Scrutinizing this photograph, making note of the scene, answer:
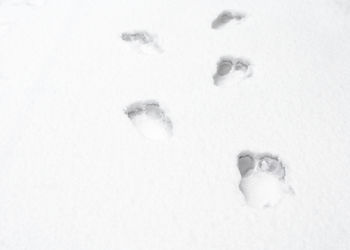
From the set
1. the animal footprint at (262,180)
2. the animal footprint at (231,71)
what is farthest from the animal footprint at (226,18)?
the animal footprint at (262,180)

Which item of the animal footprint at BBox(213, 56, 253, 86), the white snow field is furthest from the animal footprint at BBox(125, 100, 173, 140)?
the animal footprint at BBox(213, 56, 253, 86)

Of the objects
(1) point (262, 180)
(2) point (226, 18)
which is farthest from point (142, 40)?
(1) point (262, 180)

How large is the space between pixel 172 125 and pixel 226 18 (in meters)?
0.60

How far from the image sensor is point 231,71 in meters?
1.31

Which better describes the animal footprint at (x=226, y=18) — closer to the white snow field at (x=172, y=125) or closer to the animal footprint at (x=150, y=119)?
the white snow field at (x=172, y=125)

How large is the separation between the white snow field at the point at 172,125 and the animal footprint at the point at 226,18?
0.01m

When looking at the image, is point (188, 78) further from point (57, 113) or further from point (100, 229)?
point (100, 229)

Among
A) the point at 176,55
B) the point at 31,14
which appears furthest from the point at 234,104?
the point at 31,14

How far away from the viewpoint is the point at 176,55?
4.49 feet

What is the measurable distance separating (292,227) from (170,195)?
31cm

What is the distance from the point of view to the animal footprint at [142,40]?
140 centimetres

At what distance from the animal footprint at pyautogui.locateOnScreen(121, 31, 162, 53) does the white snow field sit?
0.02 m

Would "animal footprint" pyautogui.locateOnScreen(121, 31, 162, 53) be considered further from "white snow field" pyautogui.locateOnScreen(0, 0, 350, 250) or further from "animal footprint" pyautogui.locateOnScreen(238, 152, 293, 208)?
"animal footprint" pyautogui.locateOnScreen(238, 152, 293, 208)

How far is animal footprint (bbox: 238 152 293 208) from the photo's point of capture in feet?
3.27
